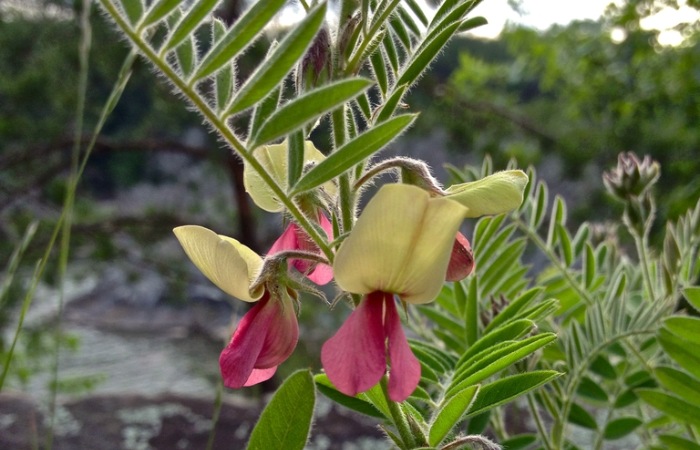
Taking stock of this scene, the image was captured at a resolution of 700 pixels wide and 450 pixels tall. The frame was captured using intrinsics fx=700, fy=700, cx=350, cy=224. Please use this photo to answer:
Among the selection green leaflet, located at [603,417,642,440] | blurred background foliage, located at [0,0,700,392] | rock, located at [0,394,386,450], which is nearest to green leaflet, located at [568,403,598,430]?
green leaflet, located at [603,417,642,440]

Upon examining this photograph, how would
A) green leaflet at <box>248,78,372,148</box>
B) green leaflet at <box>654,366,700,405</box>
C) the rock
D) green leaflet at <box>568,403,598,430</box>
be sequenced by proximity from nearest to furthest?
green leaflet at <box>248,78,372,148</box> → green leaflet at <box>654,366,700,405</box> → green leaflet at <box>568,403,598,430</box> → the rock

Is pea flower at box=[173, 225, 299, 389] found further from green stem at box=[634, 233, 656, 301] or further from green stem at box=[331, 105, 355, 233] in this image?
green stem at box=[634, 233, 656, 301]

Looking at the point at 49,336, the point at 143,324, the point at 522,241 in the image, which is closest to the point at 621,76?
the point at 522,241

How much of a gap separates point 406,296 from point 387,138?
0.21ft

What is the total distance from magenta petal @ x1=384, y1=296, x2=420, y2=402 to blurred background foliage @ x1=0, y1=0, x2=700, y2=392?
1.67m

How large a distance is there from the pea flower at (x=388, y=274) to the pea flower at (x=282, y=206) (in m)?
0.07

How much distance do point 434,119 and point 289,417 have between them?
6.93 feet

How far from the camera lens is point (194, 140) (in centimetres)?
396

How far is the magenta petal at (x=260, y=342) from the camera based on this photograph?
0.30m

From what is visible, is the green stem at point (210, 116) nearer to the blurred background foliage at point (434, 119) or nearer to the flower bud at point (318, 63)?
the flower bud at point (318, 63)

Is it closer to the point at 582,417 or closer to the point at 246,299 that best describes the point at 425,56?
the point at 246,299

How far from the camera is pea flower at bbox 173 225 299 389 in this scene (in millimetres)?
294

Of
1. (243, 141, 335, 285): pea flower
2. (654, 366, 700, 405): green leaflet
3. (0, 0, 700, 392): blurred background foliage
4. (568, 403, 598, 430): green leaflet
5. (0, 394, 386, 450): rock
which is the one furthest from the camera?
(0, 0, 700, 392): blurred background foliage

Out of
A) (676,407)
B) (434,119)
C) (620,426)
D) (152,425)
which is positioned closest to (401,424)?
(676,407)
